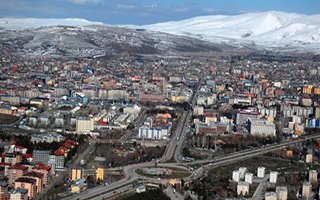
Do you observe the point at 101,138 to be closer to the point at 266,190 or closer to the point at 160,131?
the point at 160,131

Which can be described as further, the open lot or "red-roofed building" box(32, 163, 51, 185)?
the open lot

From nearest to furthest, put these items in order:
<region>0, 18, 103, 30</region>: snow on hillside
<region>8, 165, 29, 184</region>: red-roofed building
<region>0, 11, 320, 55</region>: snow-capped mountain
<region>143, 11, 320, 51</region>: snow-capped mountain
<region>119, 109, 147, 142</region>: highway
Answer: <region>8, 165, 29, 184</region>: red-roofed building < <region>119, 109, 147, 142</region>: highway < <region>0, 11, 320, 55</region>: snow-capped mountain < <region>0, 18, 103, 30</region>: snow on hillside < <region>143, 11, 320, 51</region>: snow-capped mountain

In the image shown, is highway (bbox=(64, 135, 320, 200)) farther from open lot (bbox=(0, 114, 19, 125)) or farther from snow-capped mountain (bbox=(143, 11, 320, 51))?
snow-capped mountain (bbox=(143, 11, 320, 51))

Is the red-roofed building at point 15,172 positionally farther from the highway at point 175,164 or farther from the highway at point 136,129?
the highway at point 136,129

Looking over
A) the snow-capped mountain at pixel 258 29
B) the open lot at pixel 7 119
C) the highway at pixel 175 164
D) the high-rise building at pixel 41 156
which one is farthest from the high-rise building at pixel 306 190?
the snow-capped mountain at pixel 258 29

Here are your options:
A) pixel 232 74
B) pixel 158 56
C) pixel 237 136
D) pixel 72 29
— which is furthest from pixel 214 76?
pixel 72 29

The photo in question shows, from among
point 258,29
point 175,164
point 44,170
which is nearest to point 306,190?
point 175,164

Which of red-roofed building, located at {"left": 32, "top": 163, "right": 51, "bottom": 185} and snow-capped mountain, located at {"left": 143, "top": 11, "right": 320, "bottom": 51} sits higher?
snow-capped mountain, located at {"left": 143, "top": 11, "right": 320, "bottom": 51}

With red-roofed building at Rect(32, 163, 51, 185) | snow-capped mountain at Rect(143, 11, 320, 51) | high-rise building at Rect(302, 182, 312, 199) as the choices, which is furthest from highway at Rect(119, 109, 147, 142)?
snow-capped mountain at Rect(143, 11, 320, 51)
